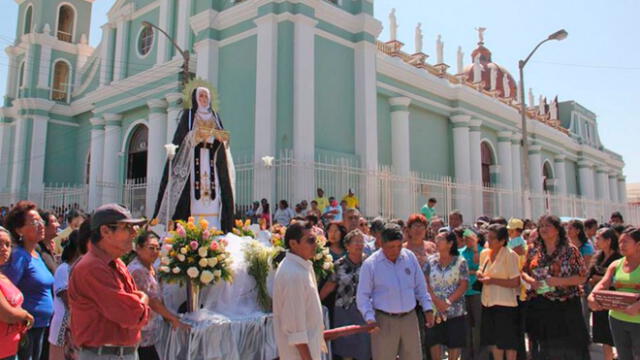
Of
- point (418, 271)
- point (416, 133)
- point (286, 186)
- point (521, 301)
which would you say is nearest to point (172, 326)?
point (418, 271)

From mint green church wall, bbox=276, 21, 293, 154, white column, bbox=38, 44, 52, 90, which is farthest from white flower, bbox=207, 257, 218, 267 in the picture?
white column, bbox=38, 44, 52, 90

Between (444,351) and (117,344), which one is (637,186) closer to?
(444,351)

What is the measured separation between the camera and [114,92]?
19922 mm

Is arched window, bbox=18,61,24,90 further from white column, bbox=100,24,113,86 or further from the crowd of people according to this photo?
the crowd of people

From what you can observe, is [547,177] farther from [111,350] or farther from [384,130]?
[111,350]

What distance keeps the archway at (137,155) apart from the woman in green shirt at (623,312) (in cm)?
1766

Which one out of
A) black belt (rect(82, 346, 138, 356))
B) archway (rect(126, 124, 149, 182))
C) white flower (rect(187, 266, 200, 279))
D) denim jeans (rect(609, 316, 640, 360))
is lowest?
denim jeans (rect(609, 316, 640, 360))

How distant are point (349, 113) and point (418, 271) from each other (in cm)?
1104

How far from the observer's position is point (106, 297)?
2.72 metres

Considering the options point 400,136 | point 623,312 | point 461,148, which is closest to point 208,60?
point 400,136

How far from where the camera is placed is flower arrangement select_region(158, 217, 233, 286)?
4.58m

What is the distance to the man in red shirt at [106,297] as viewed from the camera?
8.98 feet

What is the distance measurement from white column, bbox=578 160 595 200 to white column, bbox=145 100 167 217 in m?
24.9

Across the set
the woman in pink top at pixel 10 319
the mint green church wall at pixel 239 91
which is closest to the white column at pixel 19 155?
the mint green church wall at pixel 239 91
